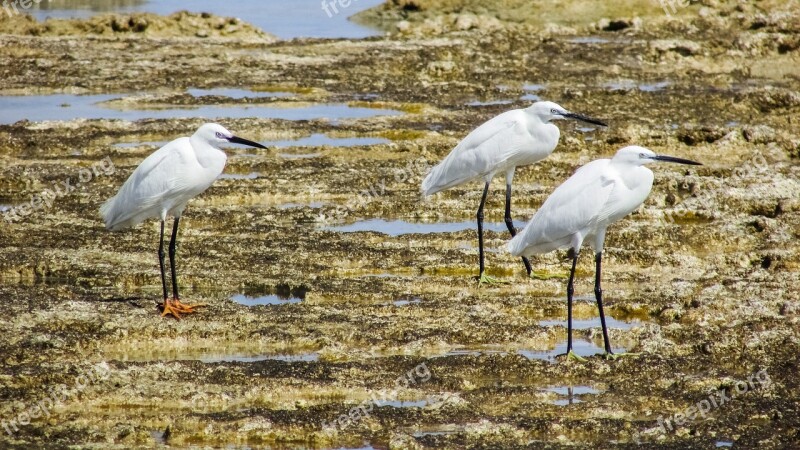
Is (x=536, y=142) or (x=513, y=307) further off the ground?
(x=536, y=142)

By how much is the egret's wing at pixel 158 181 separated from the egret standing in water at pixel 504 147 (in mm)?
3220

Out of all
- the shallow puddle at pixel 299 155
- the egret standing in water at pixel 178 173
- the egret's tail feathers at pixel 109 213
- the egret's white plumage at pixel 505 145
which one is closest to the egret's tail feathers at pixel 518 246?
the egret's white plumage at pixel 505 145

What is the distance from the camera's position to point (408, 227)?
14227 millimetres

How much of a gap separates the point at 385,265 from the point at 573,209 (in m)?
3.22

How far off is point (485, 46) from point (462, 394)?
725 inches

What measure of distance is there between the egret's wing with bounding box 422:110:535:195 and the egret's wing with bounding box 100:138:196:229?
3.33 m

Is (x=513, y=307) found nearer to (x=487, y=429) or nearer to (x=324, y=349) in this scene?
(x=324, y=349)

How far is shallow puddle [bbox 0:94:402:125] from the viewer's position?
2035cm

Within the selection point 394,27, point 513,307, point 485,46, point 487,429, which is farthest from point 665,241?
point 394,27

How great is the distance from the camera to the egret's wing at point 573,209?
946 cm

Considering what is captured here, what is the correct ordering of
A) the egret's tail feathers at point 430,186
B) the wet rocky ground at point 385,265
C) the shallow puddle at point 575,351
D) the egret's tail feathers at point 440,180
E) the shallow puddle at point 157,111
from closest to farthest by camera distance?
1. the wet rocky ground at point 385,265
2. the shallow puddle at point 575,351
3. the egret's tail feathers at point 440,180
4. the egret's tail feathers at point 430,186
5. the shallow puddle at point 157,111

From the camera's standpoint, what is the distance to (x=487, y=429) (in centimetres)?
779

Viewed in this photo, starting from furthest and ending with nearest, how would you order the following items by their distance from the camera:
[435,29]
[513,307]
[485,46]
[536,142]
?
[435,29], [485,46], [536,142], [513,307]

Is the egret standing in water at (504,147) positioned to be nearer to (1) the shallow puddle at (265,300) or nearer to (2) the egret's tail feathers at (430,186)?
(2) the egret's tail feathers at (430,186)
